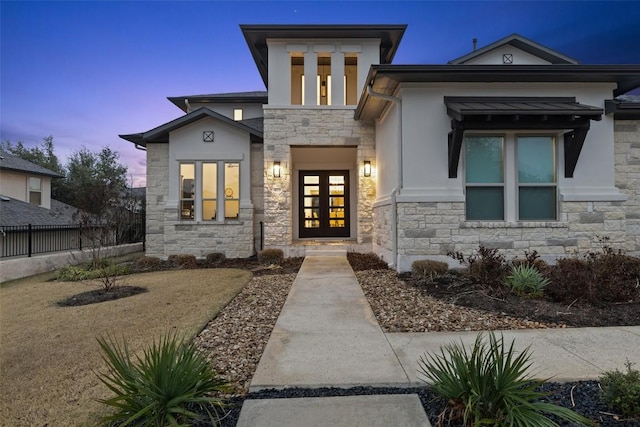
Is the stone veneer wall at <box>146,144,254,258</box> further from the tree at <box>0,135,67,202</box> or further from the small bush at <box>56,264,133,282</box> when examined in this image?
the tree at <box>0,135,67,202</box>

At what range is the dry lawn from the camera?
2646 mm

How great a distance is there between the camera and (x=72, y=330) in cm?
446

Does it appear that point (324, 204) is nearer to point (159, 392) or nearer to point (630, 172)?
point (630, 172)

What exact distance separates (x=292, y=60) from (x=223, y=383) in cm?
1077

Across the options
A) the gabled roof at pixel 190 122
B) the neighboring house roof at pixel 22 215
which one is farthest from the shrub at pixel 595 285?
the neighboring house roof at pixel 22 215

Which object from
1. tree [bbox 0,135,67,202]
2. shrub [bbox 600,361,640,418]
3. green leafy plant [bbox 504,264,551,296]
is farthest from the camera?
tree [bbox 0,135,67,202]

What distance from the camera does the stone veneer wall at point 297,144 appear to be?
10.3m

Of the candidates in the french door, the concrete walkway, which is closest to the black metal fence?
the french door

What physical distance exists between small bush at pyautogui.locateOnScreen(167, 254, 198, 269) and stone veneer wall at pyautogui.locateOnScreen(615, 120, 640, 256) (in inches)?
449

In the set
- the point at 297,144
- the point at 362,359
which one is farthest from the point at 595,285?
the point at 297,144

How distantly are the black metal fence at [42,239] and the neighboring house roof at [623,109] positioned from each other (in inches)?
475

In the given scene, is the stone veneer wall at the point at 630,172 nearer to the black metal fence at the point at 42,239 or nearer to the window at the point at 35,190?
the black metal fence at the point at 42,239

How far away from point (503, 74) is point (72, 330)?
891 centimetres

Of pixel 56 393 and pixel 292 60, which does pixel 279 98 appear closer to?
pixel 292 60
